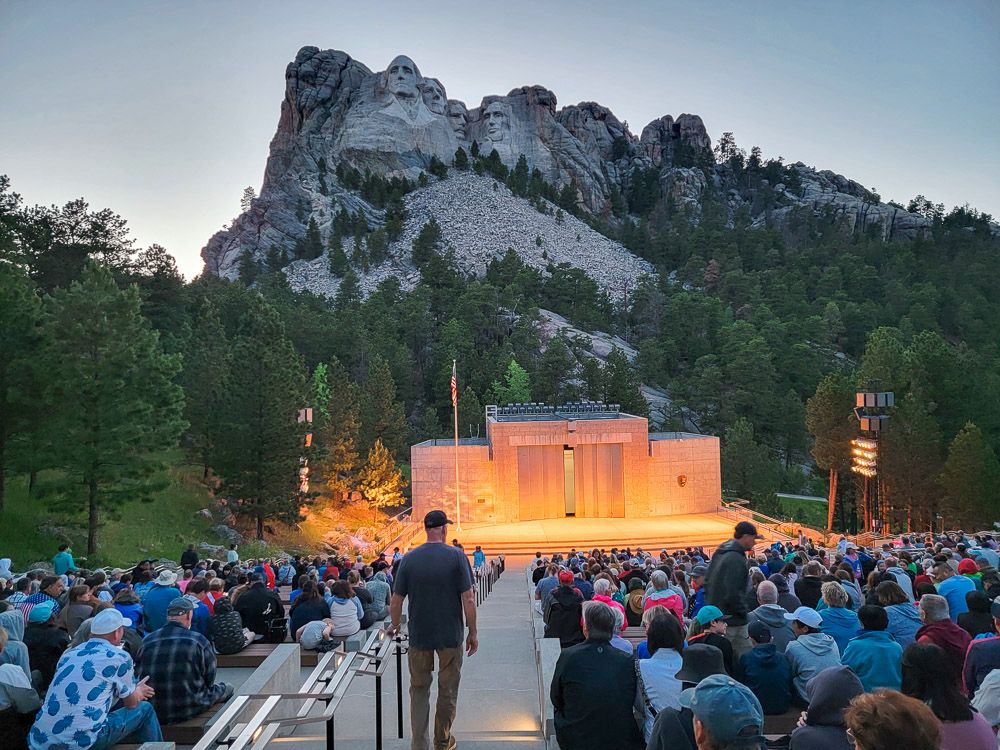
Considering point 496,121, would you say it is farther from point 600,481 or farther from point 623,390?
point 600,481

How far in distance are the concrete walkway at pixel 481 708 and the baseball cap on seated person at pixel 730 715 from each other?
279 centimetres

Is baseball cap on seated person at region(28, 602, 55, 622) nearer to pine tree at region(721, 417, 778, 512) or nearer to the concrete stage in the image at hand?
the concrete stage

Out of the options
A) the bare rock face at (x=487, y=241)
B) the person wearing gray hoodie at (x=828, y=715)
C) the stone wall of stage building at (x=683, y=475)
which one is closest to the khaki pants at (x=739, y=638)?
the person wearing gray hoodie at (x=828, y=715)

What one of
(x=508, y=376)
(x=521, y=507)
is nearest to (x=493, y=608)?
(x=521, y=507)

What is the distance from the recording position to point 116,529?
24422 millimetres

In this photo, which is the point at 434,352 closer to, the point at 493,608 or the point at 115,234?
the point at 115,234

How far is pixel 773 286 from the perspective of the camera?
3499 inches

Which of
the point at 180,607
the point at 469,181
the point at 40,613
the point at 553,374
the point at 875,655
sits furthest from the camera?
the point at 469,181

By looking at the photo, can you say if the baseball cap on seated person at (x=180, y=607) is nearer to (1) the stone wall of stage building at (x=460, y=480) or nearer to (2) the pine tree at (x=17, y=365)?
(2) the pine tree at (x=17, y=365)

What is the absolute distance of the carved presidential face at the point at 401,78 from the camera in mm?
141625

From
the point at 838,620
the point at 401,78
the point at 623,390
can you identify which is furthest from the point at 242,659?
the point at 401,78

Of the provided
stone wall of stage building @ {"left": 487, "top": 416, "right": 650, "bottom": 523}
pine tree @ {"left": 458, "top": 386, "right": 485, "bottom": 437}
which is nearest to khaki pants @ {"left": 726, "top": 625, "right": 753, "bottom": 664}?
stone wall of stage building @ {"left": 487, "top": 416, "right": 650, "bottom": 523}

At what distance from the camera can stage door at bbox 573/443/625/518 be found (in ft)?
114

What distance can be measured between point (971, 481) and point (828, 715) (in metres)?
34.5
